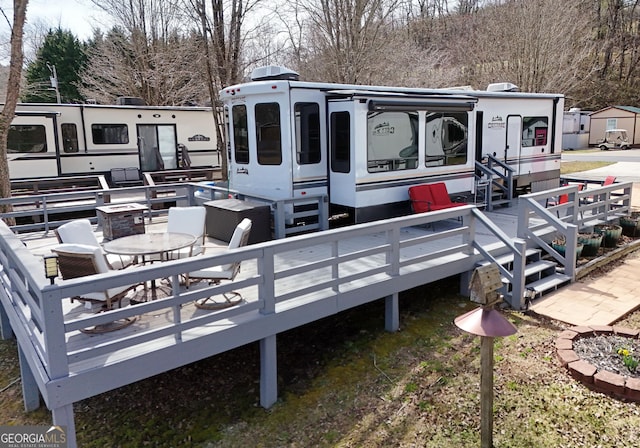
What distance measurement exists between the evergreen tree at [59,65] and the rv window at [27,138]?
59.5ft

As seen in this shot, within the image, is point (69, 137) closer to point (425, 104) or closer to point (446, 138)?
point (425, 104)

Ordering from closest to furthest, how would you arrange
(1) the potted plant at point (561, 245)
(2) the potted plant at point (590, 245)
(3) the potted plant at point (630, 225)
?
1. (1) the potted plant at point (561, 245)
2. (2) the potted plant at point (590, 245)
3. (3) the potted plant at point (630, 225)

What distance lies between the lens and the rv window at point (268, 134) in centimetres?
751

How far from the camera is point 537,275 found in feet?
22.7

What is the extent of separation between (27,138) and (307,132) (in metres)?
9.30

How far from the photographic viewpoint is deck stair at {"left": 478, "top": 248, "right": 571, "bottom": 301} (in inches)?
250

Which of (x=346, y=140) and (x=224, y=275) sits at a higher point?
(x=346, y=140)

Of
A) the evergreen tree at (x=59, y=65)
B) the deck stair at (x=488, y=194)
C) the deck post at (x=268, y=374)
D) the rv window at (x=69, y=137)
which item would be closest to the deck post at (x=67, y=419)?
the deck post at (x=268, y=374)

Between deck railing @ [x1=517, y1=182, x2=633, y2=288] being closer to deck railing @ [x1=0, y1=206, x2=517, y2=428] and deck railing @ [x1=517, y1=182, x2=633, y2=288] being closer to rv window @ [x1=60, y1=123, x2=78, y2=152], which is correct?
deck railing @ [x1=0, y1=206, x2=517, y2=428]

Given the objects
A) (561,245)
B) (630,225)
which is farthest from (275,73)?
(630,225)

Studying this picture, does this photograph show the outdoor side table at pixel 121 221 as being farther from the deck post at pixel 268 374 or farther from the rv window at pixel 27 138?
the rv window at pixel 27 138

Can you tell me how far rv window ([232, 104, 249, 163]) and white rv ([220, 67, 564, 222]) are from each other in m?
0.02

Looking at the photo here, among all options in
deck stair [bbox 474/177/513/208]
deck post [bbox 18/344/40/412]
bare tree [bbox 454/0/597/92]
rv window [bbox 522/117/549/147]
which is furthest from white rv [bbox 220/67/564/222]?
bare tree [bbox 454/0/597/92]

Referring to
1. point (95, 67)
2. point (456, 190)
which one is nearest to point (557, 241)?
point (456, 190)
